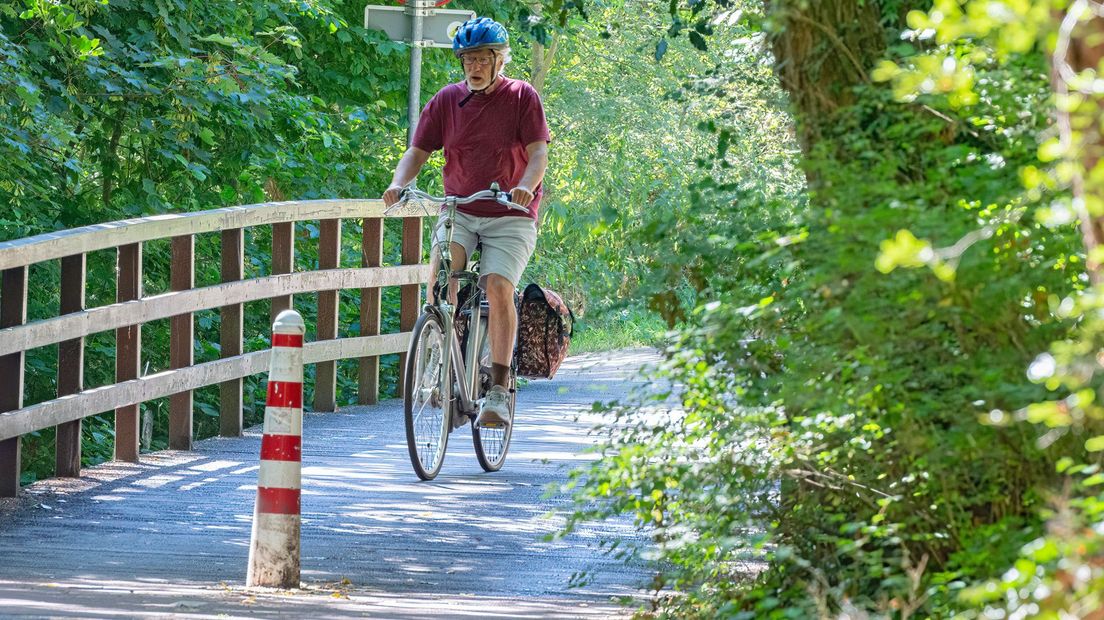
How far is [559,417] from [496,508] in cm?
339

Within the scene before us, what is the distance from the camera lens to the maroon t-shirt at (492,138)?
8062mm

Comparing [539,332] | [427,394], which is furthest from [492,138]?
[427,394]

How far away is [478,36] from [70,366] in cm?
223

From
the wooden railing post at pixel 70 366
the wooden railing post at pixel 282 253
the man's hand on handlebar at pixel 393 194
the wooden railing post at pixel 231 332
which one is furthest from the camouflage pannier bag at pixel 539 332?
the wooden railing post at pixel 282 253

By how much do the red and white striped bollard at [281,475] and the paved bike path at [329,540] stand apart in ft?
0.34

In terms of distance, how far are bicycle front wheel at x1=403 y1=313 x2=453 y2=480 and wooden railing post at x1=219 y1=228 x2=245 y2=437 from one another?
6.02 ft

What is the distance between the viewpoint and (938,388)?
410 cm

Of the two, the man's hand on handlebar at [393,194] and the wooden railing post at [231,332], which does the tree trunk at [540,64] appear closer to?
the wooden railing post at [231,332]

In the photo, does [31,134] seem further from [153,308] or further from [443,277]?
[443,277]

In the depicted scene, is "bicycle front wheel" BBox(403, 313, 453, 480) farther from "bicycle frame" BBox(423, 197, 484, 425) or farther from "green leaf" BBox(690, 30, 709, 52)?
"green leaf" BBox(690, 30, 709, 52)

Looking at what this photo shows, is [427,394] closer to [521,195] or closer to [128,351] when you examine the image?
[521,195]

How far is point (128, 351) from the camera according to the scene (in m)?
8.66

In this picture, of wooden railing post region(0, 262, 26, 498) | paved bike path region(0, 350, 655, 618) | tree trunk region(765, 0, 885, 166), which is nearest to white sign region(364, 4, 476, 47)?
paved bike path region(0, 350, 655, 618)

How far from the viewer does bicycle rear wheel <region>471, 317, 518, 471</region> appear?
848 centimetres
